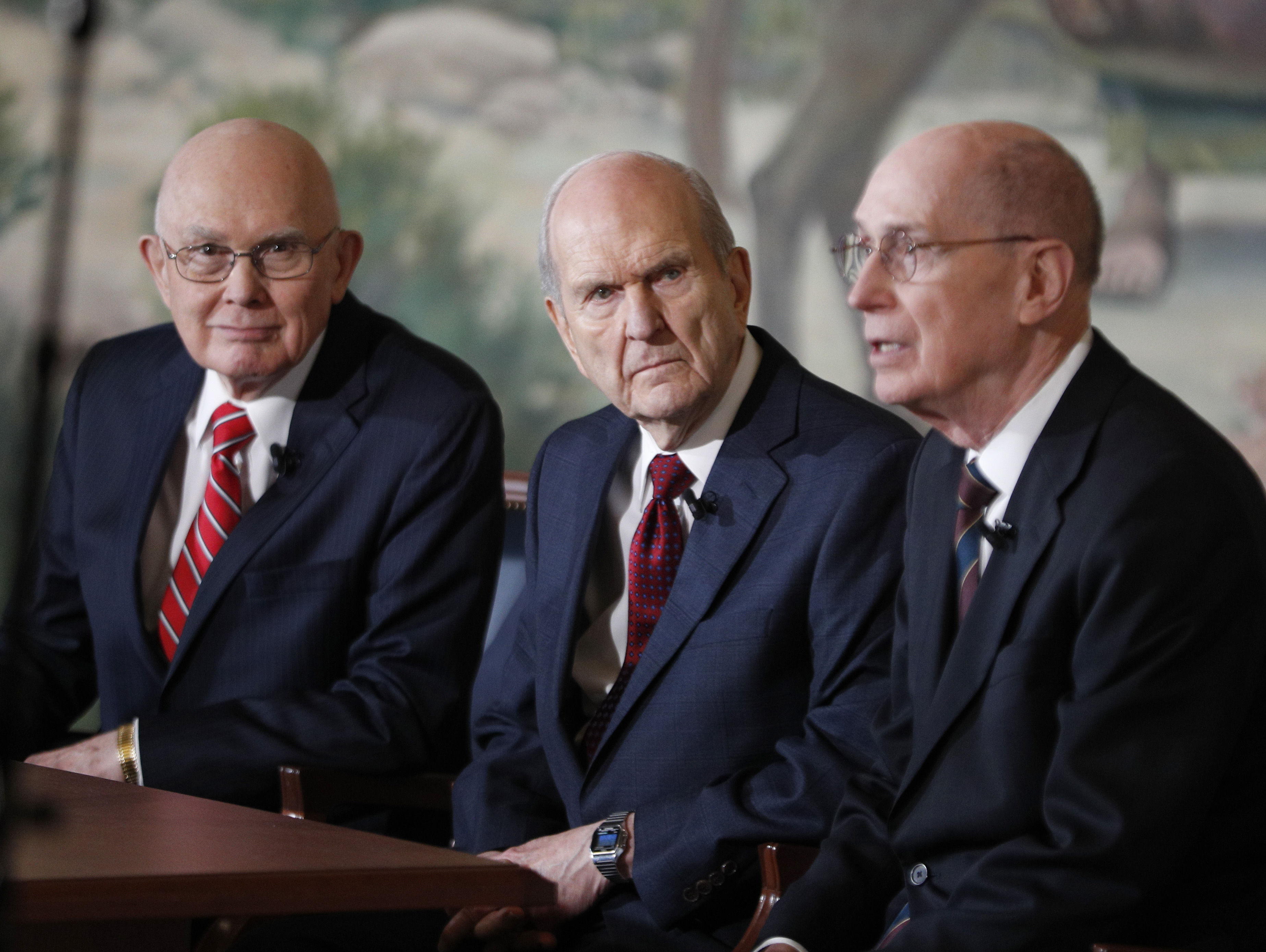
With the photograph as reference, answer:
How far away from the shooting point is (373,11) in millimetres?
4984

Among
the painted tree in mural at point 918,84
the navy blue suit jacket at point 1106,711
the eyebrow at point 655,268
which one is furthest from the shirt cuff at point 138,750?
the painted tree in mural at point 918,84

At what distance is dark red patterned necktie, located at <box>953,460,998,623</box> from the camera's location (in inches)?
73.3

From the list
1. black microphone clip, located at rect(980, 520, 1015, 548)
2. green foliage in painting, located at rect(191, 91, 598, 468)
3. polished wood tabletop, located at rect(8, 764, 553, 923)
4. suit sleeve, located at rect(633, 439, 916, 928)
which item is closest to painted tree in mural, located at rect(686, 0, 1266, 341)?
green foliage in painting, located at rect(191, 91, 598, 468)

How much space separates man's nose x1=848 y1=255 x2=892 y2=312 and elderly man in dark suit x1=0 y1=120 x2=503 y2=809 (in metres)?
0.98

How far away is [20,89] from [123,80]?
47 centimetres

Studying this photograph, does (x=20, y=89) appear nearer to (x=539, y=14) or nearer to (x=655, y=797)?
(x=539, y=14)

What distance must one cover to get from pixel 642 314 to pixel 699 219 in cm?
19

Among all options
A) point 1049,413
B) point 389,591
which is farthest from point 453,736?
point 1049,413

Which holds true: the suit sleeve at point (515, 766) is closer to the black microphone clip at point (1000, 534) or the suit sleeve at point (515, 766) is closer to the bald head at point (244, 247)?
the bald head at point (244, 247)

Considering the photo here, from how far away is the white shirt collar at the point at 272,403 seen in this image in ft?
8.98

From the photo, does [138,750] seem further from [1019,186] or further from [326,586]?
[1019,186]

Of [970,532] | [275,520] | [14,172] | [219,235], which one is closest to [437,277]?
[14,172]

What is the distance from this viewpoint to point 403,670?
2588mm

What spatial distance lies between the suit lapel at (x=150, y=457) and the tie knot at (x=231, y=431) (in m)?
0.10
